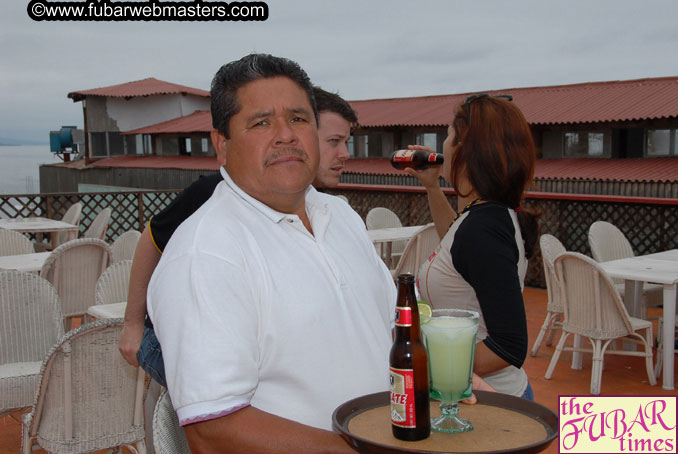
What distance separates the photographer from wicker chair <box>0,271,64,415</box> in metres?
3.11

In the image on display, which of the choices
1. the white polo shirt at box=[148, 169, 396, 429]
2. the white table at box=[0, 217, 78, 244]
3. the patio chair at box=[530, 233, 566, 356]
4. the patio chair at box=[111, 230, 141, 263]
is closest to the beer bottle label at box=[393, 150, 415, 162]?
the white polo shirt at box=[148, 169, 396, 429]

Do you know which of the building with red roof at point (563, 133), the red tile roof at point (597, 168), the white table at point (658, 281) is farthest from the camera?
the building with red roof at point (563, 133)

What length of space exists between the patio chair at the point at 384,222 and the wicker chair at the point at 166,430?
19.9 feet

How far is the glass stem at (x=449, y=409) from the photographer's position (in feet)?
4.15

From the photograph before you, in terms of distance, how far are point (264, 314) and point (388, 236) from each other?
5524mm

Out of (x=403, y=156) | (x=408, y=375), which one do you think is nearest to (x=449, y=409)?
(x=408, y=375)

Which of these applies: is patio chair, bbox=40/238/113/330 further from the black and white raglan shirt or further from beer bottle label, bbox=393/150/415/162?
the black and white raglan shirt

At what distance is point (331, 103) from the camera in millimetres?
2664

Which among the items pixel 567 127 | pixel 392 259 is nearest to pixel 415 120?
pixel 567 127

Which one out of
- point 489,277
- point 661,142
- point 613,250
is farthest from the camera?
point 661,142

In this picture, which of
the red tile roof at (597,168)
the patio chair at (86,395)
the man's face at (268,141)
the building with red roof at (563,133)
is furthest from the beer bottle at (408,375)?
the red tile roof at (597,168)

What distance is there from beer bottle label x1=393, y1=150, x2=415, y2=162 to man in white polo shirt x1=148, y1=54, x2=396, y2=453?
134 cm

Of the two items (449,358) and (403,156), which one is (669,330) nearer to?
(403,156)

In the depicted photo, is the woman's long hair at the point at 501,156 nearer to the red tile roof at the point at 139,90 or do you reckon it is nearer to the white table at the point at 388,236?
the white table at the point at 388,236
